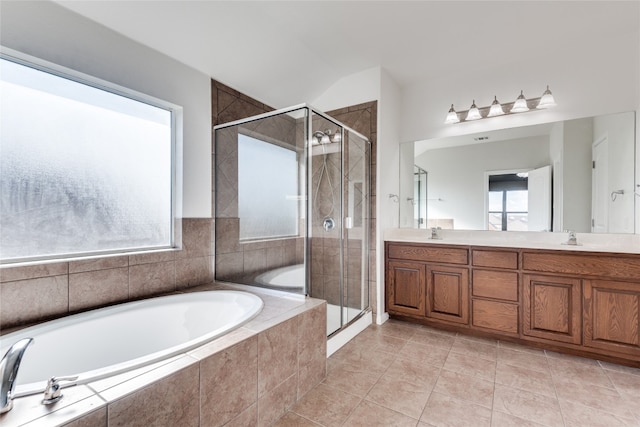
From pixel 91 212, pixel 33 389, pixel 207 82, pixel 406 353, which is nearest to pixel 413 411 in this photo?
pixel 406 353

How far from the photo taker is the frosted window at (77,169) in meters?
1.51

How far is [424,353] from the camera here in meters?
2.24

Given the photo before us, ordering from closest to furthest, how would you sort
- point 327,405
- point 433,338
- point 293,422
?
1. point 293,422
2. point 327,405
3. point 433,338

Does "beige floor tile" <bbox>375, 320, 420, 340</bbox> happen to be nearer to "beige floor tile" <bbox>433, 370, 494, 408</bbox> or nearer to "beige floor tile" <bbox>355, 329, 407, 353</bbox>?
"beige floor tile" <bbox>355, 329, 407, 353</bbox>

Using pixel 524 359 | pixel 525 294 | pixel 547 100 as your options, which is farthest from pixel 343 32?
pixel 524 359

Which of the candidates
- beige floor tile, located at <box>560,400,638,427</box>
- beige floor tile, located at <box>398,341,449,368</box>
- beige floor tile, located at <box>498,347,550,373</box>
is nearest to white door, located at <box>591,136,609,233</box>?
beige floor tile, located at <box>498,347,550,373</box>

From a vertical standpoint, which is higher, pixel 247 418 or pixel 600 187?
pixel 600 187

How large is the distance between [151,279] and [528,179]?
10.6ft

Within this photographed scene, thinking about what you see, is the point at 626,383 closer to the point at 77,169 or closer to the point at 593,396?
the point at 593,396

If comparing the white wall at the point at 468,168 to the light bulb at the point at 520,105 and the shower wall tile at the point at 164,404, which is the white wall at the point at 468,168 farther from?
the shower wall tile at the point at 164,404

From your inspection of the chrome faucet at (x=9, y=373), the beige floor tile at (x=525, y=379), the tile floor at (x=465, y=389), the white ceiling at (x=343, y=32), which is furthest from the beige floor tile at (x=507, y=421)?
the white ceiling at (x=343, y=32)

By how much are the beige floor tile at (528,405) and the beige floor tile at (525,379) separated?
0.19 feet

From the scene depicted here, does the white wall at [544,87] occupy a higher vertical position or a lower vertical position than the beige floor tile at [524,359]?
higher

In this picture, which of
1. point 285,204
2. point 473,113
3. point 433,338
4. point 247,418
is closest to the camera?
point 247,418
